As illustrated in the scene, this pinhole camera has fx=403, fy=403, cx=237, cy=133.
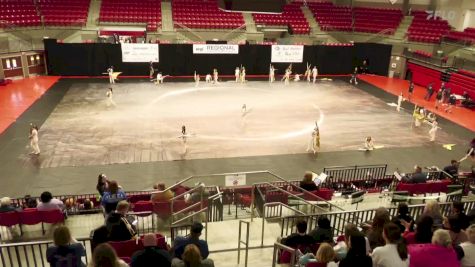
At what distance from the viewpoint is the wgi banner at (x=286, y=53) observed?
33.6 meters

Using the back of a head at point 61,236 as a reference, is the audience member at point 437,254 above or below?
below

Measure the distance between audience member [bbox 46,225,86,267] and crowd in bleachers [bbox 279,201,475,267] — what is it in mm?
3307

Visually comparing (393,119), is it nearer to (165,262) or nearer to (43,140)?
(43,140)

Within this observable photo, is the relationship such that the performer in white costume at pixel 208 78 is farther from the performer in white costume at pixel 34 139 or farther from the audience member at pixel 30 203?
the audience member at pixel 30 203

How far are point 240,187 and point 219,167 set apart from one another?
3626 millimetres

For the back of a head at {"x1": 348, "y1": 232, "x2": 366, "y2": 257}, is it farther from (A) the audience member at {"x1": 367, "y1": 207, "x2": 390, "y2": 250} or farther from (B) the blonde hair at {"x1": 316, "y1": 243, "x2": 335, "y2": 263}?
(A) the audience member at {"x1": 367, "y1": 207, "x2": 390, "y2": 250}

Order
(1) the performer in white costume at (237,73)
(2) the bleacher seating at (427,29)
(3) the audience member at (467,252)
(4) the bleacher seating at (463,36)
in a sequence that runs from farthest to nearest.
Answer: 1. (2) the bleacher seating at (427,29)
2. (4) the bleacher seating at (463,36)
3. (1) the performer in white costume at (237,73)
4. (3) the audience member at (467,252)

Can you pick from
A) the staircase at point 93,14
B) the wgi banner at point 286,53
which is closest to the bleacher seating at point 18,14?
the staircase at point 93,14

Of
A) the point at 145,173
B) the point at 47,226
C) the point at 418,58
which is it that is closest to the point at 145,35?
the point at 145,173

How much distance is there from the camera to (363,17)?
40000 mm

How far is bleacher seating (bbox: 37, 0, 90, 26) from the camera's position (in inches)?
1276

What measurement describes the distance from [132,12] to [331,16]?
19180mm

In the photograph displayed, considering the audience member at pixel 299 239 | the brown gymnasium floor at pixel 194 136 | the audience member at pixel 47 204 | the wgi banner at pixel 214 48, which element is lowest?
the brown gymnasium floor at pixel 194 136

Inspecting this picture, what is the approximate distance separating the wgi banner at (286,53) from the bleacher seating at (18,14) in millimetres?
18974
